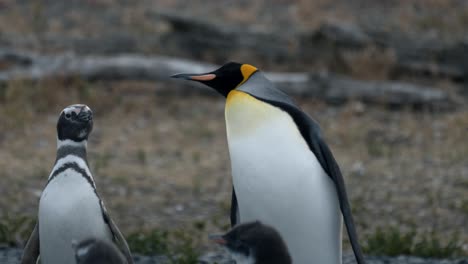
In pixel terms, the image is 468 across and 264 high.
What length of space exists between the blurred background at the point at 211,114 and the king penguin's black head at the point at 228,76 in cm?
147

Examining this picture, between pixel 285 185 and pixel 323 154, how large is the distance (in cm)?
22

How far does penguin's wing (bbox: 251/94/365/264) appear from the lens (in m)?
3.71

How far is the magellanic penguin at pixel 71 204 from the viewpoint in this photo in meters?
3.48

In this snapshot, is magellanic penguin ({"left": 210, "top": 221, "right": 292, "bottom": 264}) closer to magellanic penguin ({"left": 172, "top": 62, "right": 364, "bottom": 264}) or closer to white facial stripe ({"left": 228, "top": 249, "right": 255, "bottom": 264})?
white facial stripe ({"left": 228, "top": 249, "right": 255, "bottom": 264})

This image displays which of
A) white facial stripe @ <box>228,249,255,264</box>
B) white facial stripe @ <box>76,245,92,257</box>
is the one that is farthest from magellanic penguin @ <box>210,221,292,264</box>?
white facial stripe @ <box>76,245,92,257</box>

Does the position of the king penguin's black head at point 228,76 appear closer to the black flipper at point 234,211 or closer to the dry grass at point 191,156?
the black flipper at point 234,211

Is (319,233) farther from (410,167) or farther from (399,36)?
(399,36)

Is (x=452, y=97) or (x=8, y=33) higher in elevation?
(x=8, y=33)

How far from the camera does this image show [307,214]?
3.70 meters

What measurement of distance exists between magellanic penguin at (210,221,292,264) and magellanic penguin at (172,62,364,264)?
0.34 metres

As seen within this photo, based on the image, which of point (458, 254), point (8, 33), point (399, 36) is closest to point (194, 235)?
point (458, 254)

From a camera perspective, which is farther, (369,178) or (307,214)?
(369,178)

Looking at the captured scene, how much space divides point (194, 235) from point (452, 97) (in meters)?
4.57

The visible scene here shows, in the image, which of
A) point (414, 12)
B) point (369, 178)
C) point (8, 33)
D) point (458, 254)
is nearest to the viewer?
point (458, 254)
